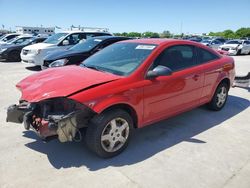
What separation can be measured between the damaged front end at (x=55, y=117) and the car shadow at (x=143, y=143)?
386 millimetres

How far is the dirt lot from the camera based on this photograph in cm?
290

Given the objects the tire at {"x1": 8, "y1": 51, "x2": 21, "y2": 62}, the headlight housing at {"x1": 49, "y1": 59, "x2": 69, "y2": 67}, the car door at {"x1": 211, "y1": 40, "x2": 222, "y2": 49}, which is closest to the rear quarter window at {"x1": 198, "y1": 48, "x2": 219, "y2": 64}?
the headlight housing at {"x1": 49, "y1": 59, "x2": 69, "y2": 67}

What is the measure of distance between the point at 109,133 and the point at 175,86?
1.38 metres

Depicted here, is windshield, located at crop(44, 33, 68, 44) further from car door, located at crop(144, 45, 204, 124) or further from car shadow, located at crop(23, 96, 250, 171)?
car door, located at crop(144, 45, 204, 124)

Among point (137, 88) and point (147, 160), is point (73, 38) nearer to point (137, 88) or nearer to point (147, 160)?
point (137, 88)

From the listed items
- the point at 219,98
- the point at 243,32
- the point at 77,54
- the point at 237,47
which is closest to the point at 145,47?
the point at 219,98

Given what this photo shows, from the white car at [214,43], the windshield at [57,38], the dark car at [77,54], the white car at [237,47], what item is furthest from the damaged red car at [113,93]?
the white car at [214,43]

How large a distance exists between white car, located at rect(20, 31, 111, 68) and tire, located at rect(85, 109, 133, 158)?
798cm

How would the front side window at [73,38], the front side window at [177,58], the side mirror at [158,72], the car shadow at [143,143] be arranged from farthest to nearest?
the front side window at [73,38] < the front side window at [177,58] < the side mirror at [158,72] < the car shadow at [143,143]

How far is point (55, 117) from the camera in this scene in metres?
2.92

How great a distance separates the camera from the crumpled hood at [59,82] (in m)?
3.03

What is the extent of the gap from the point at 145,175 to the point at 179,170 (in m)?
0.46

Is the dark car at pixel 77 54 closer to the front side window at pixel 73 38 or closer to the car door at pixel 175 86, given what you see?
the front side window at pixel 73 38

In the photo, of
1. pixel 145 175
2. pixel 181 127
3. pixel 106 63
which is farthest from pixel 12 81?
pixel 145 175
